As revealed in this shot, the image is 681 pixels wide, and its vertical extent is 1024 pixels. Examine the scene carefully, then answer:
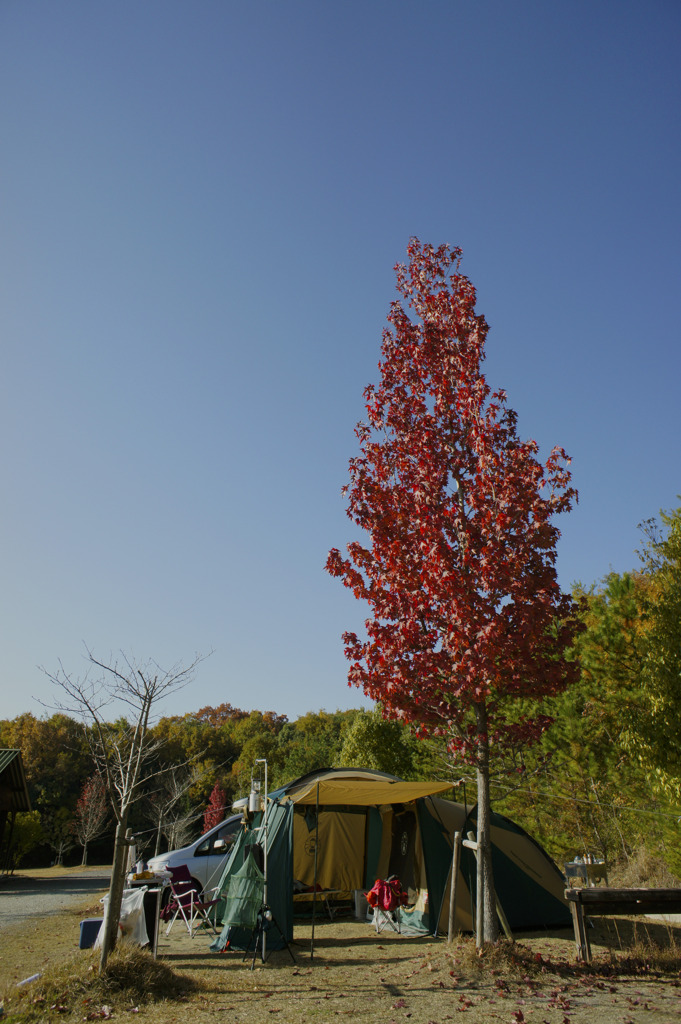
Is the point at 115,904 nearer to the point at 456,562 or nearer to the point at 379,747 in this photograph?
the point at 456,562

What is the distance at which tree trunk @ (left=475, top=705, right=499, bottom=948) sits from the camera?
721cm

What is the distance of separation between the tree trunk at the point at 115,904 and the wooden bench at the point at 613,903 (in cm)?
502

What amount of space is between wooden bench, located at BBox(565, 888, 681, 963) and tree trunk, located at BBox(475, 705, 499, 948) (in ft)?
2.95

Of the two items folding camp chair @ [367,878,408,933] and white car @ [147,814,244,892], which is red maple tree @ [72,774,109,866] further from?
folding camp chair @ [367,878,408,933]

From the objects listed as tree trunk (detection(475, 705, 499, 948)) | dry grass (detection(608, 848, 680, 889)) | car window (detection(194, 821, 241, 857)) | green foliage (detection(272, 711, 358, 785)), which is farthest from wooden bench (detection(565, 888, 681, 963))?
green foliage (detection(272, 711, 358, 785))

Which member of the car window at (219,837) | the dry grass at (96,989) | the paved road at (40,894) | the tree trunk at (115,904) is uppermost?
the car window at (219,837)

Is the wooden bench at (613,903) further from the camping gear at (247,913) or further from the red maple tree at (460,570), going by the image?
the camping gear at (247,913)

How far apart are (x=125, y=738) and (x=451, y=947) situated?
4.80m

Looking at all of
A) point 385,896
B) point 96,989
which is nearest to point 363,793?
point 385,896

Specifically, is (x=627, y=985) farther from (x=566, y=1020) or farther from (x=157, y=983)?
(x=157, y=983)

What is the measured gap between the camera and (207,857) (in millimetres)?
12602

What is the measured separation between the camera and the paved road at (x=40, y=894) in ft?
43.9

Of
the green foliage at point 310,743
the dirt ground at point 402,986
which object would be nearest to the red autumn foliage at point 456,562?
the dirt ground at point 402,986

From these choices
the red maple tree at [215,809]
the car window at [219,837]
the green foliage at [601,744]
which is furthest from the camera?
the red maple tree at [215,809]
